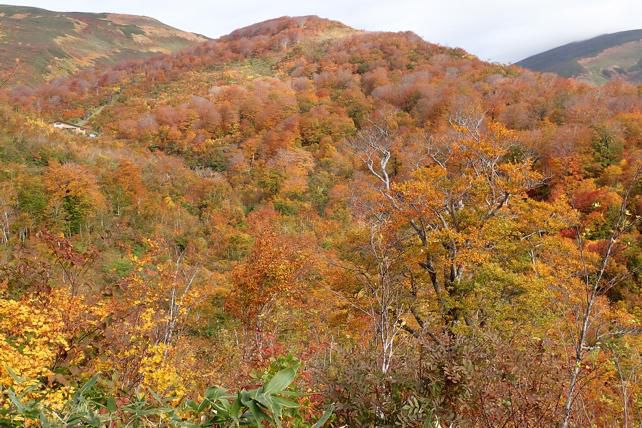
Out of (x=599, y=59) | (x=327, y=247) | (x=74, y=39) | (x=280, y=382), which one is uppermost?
(x=74, y=39)

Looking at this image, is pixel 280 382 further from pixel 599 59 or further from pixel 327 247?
pixel 599 59

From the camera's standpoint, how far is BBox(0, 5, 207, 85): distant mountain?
91062mm

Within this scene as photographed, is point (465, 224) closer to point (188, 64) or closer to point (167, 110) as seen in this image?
point (167, 110)

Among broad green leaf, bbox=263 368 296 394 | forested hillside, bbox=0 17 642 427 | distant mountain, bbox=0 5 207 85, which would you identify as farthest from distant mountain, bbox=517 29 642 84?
distant mountain, bbox=0 5 207 85

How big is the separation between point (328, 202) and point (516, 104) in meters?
22.2

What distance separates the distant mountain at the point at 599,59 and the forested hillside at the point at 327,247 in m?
34.5

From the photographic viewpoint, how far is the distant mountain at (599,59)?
84.6 m

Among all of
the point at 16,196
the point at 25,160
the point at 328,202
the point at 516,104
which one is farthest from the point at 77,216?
the point at 516,104

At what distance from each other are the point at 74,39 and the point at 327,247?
Answer: 396ft

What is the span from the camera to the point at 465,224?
1246 centimetres

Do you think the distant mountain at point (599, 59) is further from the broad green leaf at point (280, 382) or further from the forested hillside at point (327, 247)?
the broad green leaf at point (280, 382)

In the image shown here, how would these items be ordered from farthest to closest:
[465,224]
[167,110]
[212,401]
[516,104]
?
[167,110] → [516,104] → [465,224] → [212,401]

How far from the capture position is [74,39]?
116 metres

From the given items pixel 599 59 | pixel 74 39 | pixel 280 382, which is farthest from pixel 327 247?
pixel 74 39
